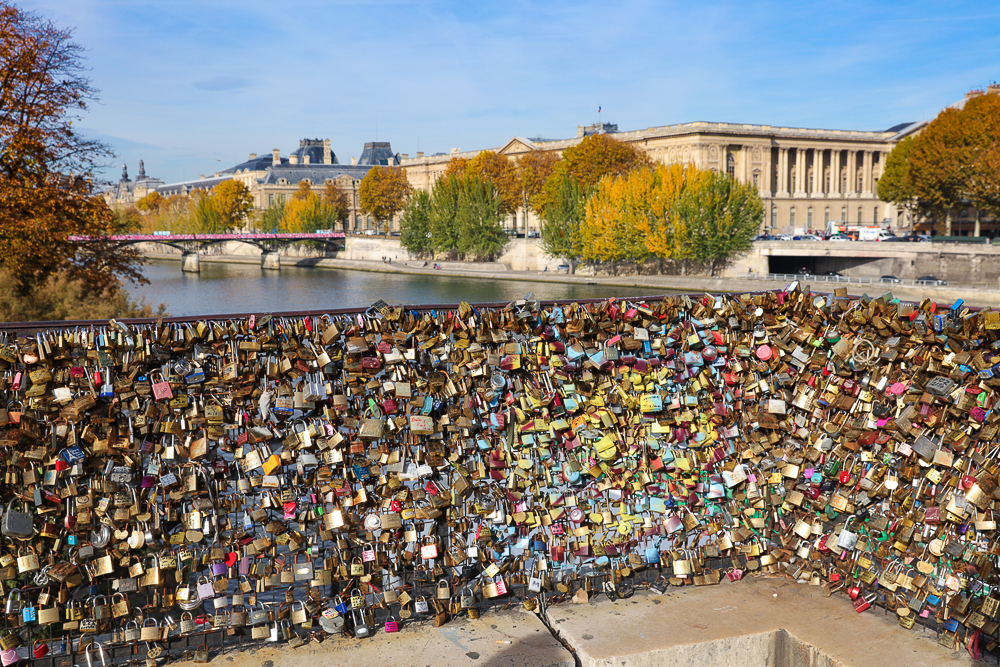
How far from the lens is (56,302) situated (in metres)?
19.1

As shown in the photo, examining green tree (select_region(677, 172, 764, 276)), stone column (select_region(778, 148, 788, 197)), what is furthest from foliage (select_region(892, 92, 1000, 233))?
stone column (select_region(778, 148, 788, 197))

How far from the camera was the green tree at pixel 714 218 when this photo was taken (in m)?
45.0

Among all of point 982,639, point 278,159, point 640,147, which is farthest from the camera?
point 278,159

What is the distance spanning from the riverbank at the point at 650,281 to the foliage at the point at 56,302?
15.5 metres

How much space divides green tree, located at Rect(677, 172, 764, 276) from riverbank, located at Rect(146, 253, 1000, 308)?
178 centimetres

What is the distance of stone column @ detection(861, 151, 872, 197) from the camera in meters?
79.4

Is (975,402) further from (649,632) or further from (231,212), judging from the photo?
(231,212)

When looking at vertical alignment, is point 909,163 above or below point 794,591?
above

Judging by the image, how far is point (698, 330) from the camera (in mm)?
5148

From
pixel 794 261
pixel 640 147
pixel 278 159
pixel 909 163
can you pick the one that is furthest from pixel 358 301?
pixel 278 159

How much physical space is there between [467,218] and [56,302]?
127 feet

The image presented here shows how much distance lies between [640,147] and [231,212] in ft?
140

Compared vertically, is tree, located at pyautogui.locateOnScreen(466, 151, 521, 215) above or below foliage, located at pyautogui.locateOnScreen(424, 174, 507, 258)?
above

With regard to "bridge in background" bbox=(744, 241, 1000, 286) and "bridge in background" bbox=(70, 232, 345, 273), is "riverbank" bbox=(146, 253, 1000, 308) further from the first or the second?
"bridge in background" bbox=(744, 241, 1000, 286)
